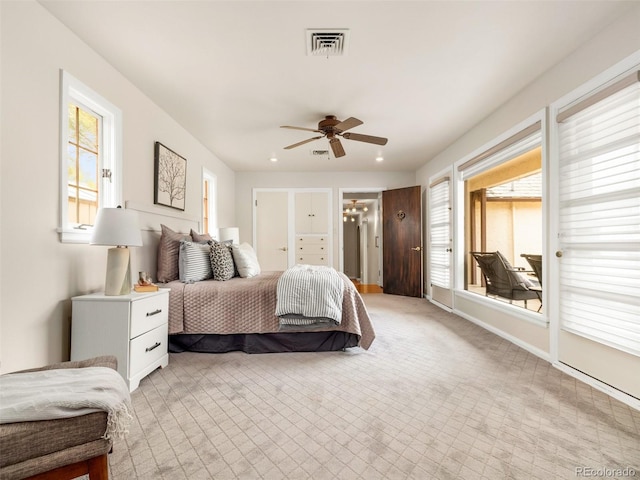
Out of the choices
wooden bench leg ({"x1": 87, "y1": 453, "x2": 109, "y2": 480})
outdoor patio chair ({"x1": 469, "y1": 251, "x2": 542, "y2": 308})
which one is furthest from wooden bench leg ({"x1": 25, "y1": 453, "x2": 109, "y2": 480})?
outdoor patio chair ({"x1": 469, "y1": 251, "x2": 542, "y2": 308})

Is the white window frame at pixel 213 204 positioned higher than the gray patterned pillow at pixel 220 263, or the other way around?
the white window frame at pixel 213 204

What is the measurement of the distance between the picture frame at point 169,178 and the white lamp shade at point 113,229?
3.64 ft

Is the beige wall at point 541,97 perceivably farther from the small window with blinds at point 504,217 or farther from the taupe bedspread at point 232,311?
the taupe bedspread at point 232,311

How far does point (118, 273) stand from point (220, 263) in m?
1.04

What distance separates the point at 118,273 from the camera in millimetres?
2102

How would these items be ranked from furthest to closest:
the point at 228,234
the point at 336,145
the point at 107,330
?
1. the point at 228,234
2. the point at 336,145
3. the point at 107,330

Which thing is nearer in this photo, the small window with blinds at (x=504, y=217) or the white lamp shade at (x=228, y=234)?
the white lamp shade at (x=228, y=234)

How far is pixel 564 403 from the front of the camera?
1.82 meters

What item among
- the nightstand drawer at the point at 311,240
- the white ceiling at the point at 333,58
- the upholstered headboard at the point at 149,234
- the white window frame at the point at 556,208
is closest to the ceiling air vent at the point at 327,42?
the white ceiling at the point at 333,58

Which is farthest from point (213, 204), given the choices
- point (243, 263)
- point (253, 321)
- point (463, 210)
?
point (463, 210)

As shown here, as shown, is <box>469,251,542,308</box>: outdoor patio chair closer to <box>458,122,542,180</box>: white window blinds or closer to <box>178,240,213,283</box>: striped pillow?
<box>458,122,542,180</box>: white window blinds

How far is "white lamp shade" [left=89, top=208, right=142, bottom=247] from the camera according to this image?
200 centimetres

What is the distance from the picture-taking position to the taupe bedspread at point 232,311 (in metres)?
2.67

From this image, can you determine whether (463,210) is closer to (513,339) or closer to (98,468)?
(513,339)
